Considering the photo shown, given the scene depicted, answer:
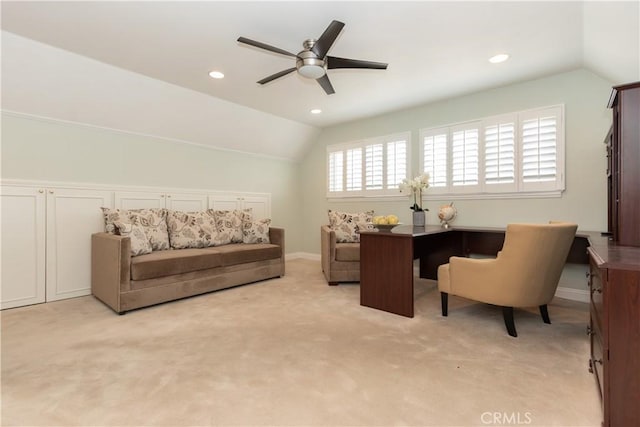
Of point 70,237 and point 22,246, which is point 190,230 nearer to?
point 70,237

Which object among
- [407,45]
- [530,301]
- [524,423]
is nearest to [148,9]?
[407,45]

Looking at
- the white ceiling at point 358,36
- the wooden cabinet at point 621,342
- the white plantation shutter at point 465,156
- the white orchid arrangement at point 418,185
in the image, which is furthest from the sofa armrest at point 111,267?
the white plantation shutter at point 465,156

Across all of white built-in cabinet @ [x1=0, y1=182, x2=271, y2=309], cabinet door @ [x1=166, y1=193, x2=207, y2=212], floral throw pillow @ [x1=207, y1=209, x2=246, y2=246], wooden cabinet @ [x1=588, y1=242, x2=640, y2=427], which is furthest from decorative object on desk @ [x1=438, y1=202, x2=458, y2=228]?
white built-in cabinet @ [x1=0, y1=182, x2=271, y2=309]

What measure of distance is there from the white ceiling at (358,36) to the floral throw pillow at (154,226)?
5.10ft

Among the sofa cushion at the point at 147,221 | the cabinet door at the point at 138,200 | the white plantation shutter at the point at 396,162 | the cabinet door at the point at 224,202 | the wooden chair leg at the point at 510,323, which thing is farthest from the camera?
the cabinet door at the point at 224,202

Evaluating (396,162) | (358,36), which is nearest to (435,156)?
(396,162)

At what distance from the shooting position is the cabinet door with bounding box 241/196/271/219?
207 inches

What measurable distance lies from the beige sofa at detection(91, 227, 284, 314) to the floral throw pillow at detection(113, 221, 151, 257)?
3.5 inches

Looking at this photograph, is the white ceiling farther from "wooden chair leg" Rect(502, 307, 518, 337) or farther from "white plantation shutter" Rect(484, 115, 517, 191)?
"wooden chair leg" Rect(502, 307, 518, 337)

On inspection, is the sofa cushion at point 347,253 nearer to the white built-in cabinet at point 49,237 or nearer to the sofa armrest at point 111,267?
the sofa armrest at point 111,267

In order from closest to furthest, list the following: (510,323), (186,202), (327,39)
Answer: (327,39) < (510,323) < (186,202)

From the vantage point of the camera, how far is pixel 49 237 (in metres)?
3.27

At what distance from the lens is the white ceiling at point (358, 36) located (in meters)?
2.19

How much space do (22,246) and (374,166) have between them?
4.48m
